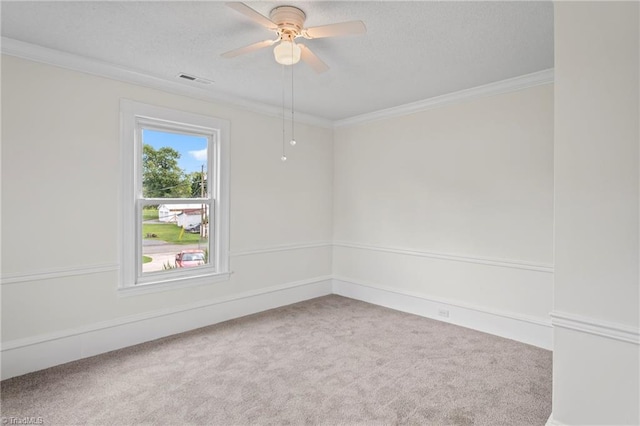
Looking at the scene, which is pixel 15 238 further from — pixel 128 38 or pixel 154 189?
pixel 128 38

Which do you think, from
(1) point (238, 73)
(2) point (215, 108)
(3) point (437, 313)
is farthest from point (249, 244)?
(3) point (437, 313)

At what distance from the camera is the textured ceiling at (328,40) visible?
2188mm

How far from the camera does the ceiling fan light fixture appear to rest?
7.36ft

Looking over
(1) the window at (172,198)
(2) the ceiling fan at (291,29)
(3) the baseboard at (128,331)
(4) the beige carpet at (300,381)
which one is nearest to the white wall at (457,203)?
(4) the beige carpet at (300,381)

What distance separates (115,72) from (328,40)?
1973 mm

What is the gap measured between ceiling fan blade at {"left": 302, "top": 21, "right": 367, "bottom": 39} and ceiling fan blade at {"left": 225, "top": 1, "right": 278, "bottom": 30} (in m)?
0.23

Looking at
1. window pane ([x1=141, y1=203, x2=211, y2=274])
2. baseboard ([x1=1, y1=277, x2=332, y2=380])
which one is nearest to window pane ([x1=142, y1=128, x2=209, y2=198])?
window pane ([x1=141, y1=203, x2=211, y2=274])

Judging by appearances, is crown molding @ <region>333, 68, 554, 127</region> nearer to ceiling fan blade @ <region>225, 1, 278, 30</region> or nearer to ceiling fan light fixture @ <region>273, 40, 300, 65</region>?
ceiling fan light fixture @ <region>273, 40, 300, 65</region>

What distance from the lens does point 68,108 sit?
9.69 ft

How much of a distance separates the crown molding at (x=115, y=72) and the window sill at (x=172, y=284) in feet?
6.36

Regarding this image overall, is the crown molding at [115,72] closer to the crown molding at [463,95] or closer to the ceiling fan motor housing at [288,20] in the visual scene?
the crown molding at [463,95]

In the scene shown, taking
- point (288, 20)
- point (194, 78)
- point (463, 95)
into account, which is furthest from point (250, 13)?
point (463, 95)

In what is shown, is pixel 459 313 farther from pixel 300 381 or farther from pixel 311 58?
pixel 311 58

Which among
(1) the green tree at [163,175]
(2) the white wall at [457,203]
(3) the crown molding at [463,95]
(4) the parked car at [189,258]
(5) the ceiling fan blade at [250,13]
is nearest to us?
(5) the ceiling fan blade at [250,13]
